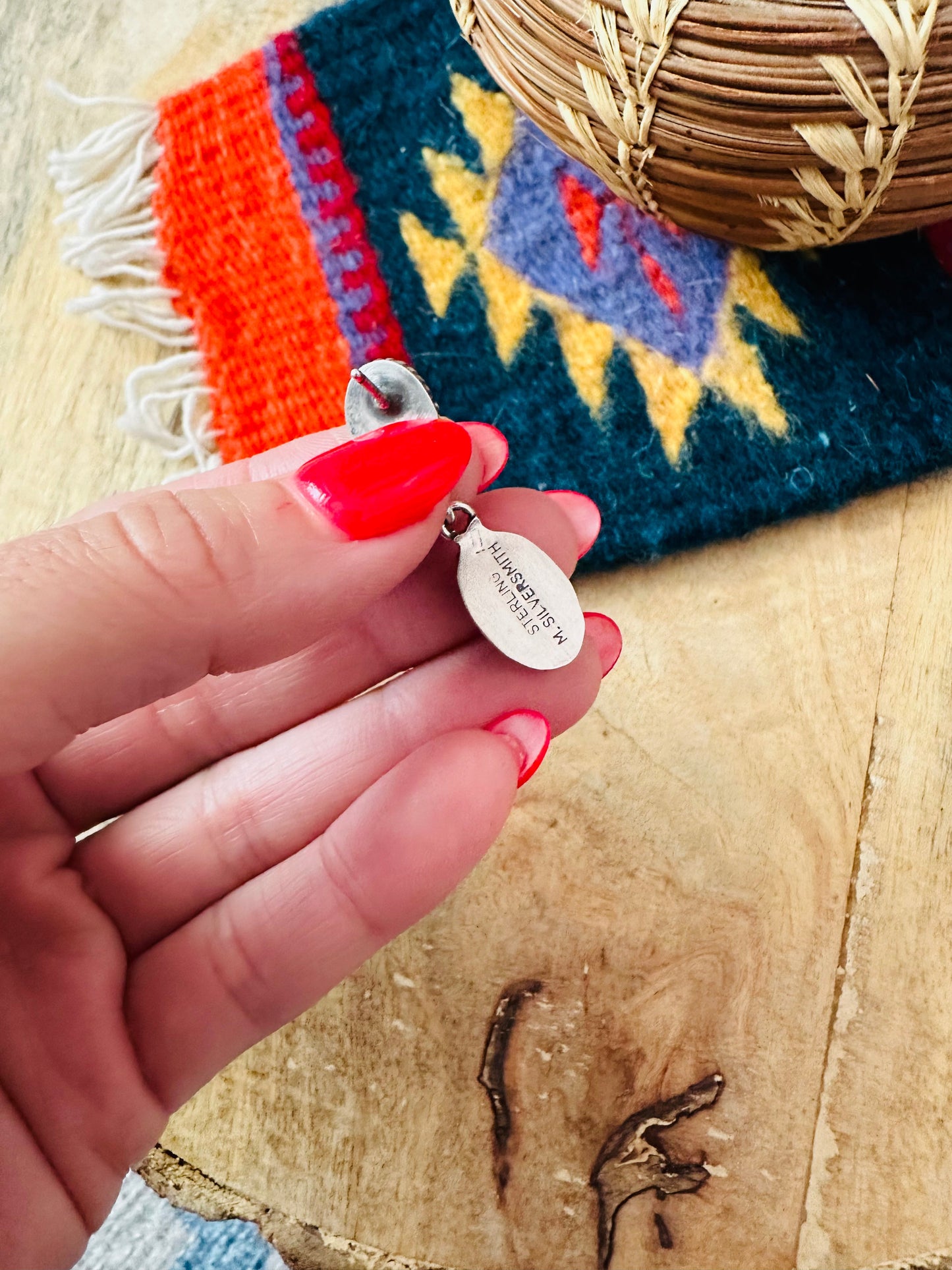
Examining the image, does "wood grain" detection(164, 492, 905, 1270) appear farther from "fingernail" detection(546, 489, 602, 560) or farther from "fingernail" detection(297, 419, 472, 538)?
"fingernail" detection(297, 419, 472, 538)

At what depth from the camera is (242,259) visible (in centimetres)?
85

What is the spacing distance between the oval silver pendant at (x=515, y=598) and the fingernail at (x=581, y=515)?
6 centimetres

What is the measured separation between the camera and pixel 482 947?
68 cm

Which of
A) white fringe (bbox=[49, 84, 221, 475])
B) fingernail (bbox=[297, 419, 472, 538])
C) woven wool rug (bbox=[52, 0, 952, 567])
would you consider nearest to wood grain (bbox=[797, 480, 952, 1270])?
woven wool rug (bbox=[52, 0, 952, 567])

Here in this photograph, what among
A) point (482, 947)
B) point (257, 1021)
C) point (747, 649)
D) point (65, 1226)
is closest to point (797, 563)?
point (747, 649)

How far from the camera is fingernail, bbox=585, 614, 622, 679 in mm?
660

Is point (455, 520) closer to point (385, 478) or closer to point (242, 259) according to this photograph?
point (385, 478)

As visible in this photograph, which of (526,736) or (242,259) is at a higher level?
(242,259)

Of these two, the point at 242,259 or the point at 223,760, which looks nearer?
the point at 223,760

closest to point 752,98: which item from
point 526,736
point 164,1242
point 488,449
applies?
point 488,449

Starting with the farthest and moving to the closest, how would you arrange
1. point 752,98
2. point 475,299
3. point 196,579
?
point 475,299
point 752,98
point 196,579

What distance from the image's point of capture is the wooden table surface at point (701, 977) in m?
0.64

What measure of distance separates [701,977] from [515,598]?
269 millimetres

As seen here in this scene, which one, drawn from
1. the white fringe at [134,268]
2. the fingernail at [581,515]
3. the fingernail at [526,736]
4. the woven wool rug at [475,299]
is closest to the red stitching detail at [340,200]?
the woven wool rug at [475,299]
